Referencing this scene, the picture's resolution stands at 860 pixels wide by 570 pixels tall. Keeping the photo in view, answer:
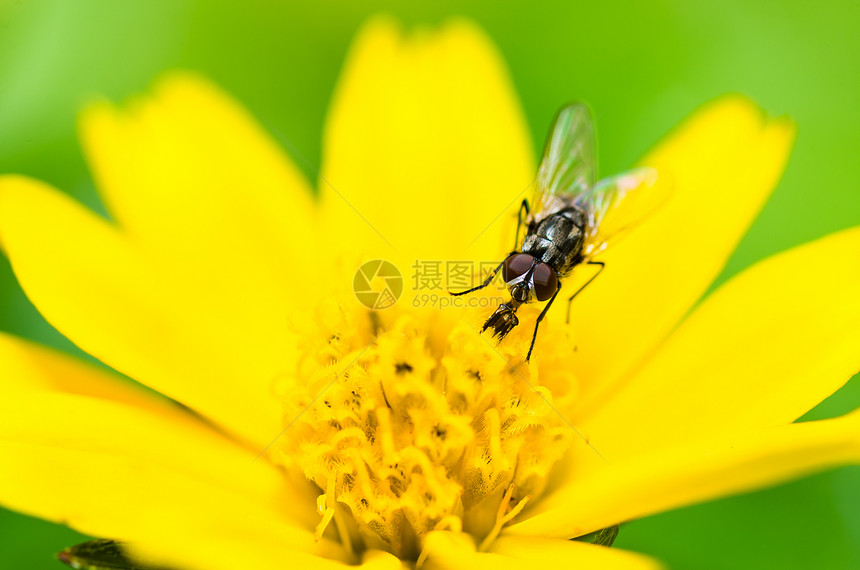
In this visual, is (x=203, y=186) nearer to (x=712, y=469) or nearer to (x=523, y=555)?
(x=523, y=555)

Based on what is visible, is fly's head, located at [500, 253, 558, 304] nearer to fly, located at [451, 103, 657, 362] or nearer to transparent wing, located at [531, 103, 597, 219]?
fly, located at [451, 103, 657, 362]

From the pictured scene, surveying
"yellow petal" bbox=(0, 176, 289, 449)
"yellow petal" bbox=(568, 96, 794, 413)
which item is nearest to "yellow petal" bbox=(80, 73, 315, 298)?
"yellow petal" bbox=(0, 176, 289, 449)

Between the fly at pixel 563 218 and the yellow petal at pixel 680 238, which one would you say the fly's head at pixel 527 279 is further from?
the yellow petal at pixel 680 238

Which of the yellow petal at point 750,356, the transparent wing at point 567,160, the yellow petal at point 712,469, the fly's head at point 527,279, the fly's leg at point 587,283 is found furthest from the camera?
the transparent wing at point 567,160

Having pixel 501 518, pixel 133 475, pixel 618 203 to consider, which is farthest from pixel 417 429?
pixel 618 203

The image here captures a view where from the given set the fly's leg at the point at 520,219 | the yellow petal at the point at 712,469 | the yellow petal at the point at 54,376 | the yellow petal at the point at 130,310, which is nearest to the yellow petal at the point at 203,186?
the yellow petal at the point at 130,310

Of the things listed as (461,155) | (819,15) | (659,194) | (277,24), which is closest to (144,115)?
(277,24)
